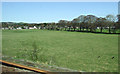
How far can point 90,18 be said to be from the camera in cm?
2308

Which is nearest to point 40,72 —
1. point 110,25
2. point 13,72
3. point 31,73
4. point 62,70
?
point 31,73

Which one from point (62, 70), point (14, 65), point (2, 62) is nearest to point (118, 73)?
point (62, 70)

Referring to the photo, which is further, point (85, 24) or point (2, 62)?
point (85, 24)

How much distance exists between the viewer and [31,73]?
4.99 feet

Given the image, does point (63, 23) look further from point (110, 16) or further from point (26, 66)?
point (26, 66)

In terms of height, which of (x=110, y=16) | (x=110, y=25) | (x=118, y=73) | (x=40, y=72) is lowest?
(x=118, y=73)

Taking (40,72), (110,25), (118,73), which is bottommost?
(118,73)

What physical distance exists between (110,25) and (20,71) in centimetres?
1881

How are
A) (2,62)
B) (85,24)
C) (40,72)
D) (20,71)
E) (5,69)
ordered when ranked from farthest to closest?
(85,24) → (2,62) → (5,69) → (20,71) → (40,72)

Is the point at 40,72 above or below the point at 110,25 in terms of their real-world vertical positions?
below

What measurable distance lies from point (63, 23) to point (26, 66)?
108 ft

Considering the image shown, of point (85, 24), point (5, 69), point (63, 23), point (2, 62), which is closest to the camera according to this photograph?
point (5, 69)

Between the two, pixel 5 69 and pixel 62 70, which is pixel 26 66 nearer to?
pixel 5 69

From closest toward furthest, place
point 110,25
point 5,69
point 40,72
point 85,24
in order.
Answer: point 40,72 < point 5,69 < point 110,25 < point 85,24
